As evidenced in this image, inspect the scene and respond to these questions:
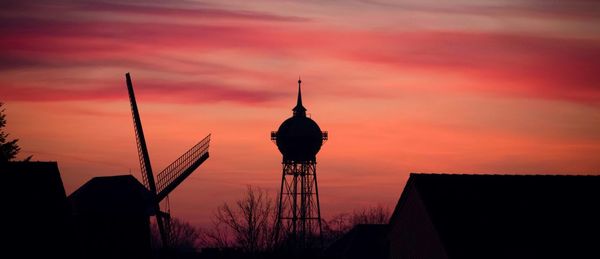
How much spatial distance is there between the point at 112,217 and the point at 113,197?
37.1ft

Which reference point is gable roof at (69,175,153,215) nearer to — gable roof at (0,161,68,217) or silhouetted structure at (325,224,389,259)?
silhouetted structure at (325,224,389,259)

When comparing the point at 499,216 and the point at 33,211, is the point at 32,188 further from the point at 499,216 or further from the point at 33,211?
the point at 499,216

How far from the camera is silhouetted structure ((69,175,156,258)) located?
7269cm

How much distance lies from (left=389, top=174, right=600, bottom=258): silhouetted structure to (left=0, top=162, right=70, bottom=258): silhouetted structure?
19.3 m

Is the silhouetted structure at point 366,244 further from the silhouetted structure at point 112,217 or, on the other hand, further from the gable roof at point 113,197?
the gable roof at point 113,197

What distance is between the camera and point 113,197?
87125mm

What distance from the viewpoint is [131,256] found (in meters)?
75.9

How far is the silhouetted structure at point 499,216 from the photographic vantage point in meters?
52.3

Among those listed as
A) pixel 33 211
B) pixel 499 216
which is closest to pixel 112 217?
pixel 33 211

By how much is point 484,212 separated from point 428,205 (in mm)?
2941

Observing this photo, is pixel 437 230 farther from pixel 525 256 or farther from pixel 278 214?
pixel 278 214

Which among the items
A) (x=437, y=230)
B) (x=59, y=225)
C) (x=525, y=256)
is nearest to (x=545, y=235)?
(x=525, y=256)

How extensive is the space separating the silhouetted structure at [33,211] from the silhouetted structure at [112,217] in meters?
2.77

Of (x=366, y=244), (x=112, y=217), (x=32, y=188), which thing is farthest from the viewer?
(x=366, y=244)
